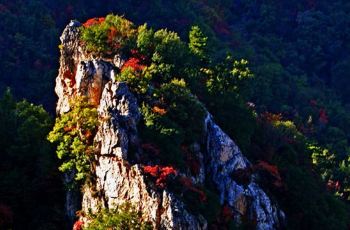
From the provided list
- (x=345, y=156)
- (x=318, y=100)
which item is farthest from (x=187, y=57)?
(x=318, y=100)

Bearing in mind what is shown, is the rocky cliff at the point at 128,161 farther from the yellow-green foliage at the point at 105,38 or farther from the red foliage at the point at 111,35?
the red foliage at the point at 111,35

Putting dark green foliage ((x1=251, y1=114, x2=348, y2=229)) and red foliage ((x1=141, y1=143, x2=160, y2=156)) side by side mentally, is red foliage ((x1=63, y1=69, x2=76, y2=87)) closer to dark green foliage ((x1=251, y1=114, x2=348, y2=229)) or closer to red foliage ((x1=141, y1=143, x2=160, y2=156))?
red foliage ((x1=141, y1=143, x2=160, y2=156))

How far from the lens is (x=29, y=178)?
203 ft

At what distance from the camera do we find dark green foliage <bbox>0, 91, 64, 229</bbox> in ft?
194

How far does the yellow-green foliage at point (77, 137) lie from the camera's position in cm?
5741

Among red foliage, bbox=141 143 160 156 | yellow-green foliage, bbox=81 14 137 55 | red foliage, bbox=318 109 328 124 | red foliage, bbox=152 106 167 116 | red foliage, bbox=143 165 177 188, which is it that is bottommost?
red foliage, bbox=143 165 177 188

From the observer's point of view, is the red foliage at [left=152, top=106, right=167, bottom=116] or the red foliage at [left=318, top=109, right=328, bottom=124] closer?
the red foliage at [left=152, top=106, right=167, bottom=116]

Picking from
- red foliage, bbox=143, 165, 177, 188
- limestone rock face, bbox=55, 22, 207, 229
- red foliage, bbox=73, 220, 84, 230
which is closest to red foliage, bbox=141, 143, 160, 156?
limestone rock face, bbox=55, 22, 207, 229

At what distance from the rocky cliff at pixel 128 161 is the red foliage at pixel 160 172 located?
432 mm

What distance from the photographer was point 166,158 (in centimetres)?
5644

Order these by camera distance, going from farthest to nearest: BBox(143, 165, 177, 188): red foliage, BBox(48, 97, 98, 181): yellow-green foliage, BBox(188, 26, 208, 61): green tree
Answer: BBox(188, 26, 208, 61): green tree → BBox(48, 97, 98, 181): yellow-green foliage → BBox(143, 165, 177, 188): red foliage

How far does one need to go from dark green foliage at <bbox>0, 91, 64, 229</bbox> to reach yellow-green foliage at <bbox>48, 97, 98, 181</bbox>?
75.3 inches

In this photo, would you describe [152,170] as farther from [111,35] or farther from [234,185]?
[111,35]

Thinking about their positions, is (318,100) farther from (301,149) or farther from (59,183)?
(59,183)
